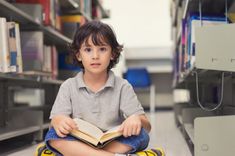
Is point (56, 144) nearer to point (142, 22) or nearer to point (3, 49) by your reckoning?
point (3, 49)

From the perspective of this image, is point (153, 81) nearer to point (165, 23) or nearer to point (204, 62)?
point (165, 23)

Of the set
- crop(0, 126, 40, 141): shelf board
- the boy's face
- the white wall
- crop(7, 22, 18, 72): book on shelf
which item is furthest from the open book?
the white wall

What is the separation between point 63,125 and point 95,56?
0.29 meters

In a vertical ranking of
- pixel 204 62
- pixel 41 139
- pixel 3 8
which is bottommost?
pixel 41 139

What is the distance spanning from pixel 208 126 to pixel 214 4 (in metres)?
1.02

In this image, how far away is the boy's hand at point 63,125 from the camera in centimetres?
120

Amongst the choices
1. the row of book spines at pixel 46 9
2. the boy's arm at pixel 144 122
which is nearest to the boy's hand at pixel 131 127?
the boy's arm at pixel 144 122

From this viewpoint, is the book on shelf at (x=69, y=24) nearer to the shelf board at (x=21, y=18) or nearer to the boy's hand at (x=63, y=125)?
the shelf board at (x=21, y=18)

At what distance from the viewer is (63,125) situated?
1.21 metres

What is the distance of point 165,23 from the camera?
570cm

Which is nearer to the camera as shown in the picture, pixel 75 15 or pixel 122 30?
pixel 75 15

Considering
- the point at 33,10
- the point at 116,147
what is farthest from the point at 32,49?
the point at 116,147

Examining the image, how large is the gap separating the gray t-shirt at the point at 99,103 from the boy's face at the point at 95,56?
70 millimetres

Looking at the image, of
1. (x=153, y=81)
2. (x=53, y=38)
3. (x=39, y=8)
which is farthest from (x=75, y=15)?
(x=153, y=81)
